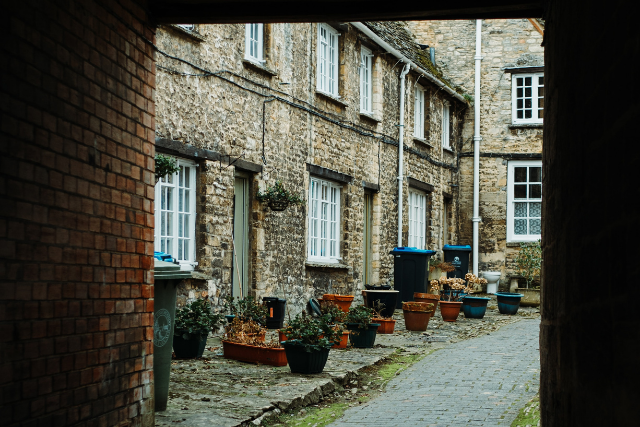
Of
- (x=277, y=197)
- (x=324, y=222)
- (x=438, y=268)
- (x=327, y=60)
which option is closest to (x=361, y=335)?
(x=277, y=197)

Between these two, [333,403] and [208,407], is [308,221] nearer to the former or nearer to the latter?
[333,403]

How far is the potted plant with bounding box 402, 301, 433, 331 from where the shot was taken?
13.0m

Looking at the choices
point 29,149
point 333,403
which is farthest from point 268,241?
point 29,149

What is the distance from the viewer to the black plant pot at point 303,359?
7900 millimetres

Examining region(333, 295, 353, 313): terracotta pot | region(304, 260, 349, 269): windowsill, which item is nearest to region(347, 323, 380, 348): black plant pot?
region(333, 295, 353, 313): terracotta pot

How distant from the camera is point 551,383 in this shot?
4301 mm

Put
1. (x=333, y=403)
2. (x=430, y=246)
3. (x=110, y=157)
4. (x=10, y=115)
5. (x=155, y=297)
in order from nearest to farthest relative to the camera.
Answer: (x=10, y=115) → (x=110, y=157) → (x=155, y=297) → (x=333, y=403) → (x=430, y=246)

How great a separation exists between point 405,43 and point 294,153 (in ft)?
26.3

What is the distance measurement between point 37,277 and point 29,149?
0.63 m

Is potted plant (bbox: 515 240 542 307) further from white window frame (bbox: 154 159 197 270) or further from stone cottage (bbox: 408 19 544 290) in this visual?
white window frame (bbox: 154 159 197 270)

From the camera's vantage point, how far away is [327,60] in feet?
49.2

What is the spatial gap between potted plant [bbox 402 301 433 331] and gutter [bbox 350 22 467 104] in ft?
18.4

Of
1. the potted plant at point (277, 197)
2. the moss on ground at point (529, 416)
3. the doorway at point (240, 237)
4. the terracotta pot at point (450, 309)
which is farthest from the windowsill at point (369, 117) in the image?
the moss on ground at point (529, 416)

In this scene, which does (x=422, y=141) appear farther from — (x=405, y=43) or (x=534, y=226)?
(x=534, y=226)
